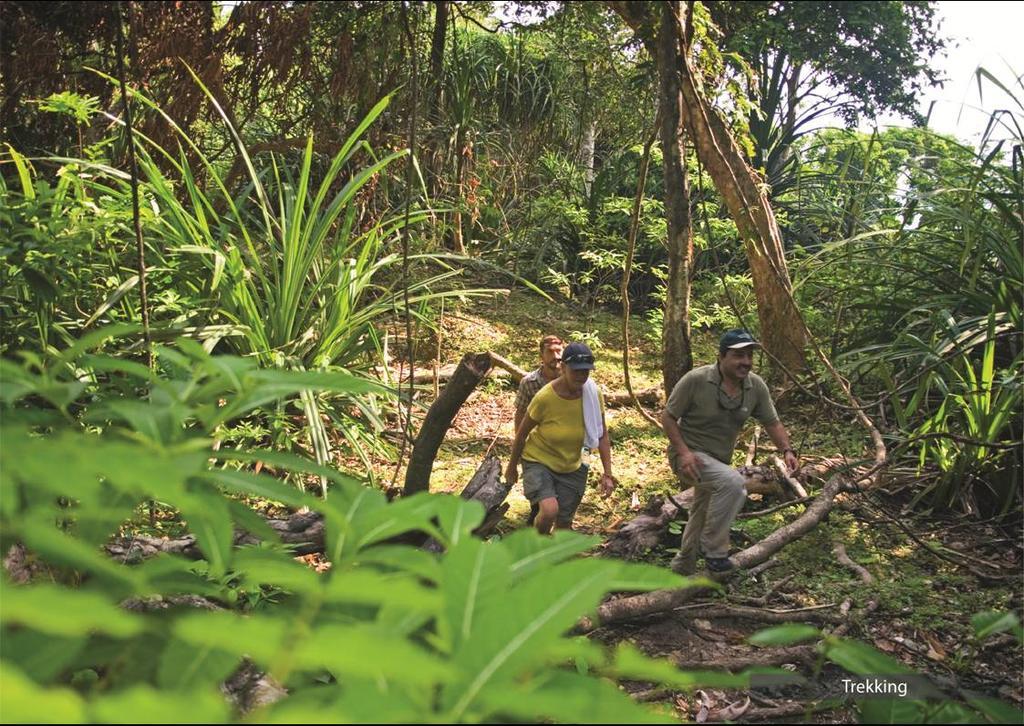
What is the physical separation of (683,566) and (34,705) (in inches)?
151

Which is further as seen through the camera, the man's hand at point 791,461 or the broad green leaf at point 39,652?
the man's hand at point 791,461

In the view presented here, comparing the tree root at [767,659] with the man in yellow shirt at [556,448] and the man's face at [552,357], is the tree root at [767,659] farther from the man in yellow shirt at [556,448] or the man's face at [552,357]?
the man's face at [552,357]

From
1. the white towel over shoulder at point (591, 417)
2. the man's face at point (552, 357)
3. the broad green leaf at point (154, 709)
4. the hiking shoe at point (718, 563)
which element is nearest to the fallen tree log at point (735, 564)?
the hiking shoe at point (718, 563)

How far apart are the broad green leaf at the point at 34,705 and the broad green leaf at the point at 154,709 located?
0.02 metres

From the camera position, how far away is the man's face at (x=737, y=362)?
3.78m

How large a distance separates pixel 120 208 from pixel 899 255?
5.15m

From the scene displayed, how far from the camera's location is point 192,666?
0.60 m

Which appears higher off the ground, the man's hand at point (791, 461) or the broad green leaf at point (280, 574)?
the broad green leaf at point (280, 574)

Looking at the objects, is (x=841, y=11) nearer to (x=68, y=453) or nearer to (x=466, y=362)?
(x=466, y=362)

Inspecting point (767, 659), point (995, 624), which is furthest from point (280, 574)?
point (767, 659)

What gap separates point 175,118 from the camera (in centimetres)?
537

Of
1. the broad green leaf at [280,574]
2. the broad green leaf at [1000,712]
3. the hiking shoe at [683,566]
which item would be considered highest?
the broad green leaf at [280,574]

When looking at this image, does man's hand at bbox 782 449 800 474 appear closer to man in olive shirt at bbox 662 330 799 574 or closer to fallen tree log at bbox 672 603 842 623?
man in olive shirt at bbox 662 330 799 574

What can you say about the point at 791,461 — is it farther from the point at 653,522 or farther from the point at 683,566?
the point at 653,522
